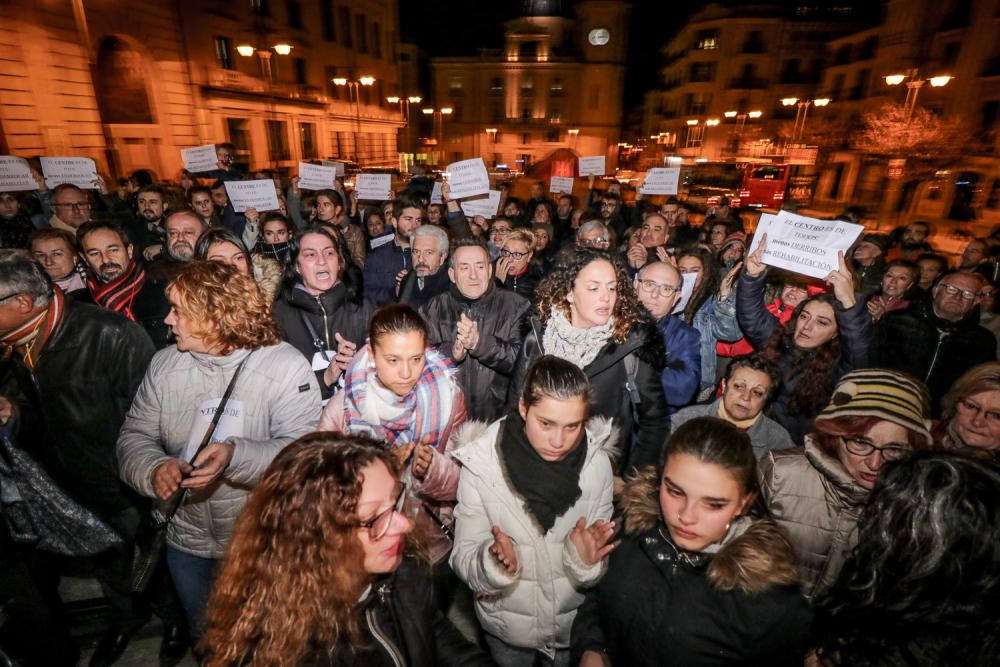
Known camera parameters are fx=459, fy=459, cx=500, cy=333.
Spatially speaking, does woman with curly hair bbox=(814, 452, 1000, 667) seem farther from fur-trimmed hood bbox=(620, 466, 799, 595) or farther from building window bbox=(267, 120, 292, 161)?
building window bbox=(267, 120, 292, 161)

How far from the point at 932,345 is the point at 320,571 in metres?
5.26

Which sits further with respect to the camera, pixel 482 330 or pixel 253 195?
pixel 253 195

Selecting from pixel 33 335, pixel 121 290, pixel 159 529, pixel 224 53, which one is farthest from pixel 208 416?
pixel 224 53

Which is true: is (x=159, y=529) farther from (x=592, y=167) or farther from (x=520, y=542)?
(x=592, y=167)

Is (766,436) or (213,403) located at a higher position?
(213,403)

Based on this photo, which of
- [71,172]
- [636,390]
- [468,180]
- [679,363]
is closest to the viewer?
[636,390]

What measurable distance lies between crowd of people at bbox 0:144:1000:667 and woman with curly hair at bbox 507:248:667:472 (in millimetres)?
20

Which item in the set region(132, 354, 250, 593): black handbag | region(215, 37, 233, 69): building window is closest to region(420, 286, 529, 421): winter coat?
region(132, 354, 250, 593): black handbag

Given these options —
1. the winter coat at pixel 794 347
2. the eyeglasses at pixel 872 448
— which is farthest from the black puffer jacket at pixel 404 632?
the winter coat at pixel 794 347

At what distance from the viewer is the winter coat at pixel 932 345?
13.1ft

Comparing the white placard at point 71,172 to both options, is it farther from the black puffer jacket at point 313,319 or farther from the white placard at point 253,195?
the black puffer jacket at point 313,319

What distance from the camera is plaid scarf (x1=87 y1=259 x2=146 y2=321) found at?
3.66 m

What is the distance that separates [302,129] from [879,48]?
38940mm

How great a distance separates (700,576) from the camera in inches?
70.0
